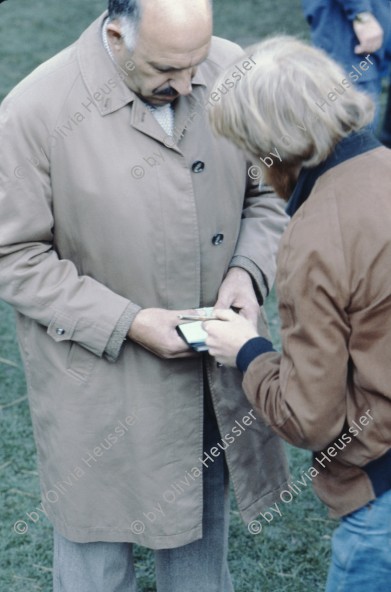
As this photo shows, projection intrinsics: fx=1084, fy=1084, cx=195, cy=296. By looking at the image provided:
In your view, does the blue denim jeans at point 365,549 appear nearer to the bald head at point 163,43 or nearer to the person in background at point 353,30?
the bald head at point 163,43

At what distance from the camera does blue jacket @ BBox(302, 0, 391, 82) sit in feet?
16.5

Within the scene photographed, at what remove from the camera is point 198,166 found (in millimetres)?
2676

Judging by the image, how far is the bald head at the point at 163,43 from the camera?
2.46 metres

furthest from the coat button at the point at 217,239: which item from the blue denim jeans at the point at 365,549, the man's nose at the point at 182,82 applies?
the blue denim jeans at the point at 365,549

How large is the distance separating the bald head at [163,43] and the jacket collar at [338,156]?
1.58ft

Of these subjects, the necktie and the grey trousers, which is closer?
the necktie

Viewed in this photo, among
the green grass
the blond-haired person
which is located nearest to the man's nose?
the blond-haired person

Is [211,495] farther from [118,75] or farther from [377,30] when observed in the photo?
[377,30]

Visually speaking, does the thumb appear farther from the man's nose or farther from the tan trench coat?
the man's nose

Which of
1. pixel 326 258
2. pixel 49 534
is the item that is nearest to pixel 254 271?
pixel 326 258

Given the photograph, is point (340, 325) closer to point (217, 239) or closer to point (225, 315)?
point (225, 315)

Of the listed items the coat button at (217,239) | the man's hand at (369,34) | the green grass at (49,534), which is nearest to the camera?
the coat button at (217,239)

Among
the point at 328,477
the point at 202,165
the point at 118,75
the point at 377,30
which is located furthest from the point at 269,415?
the point at 377,30

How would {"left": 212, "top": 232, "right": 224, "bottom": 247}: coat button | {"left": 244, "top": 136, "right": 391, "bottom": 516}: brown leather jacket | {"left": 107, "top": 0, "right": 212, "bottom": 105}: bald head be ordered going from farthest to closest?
{"left": 212, "top": 232, "right": 224, "bottom": 247}: coat button < {"left": 107, "top": 0, "right": 212, "bottom": 105}: bald head < {"left": 244, "top": 136, "right": 391, "bottom": 516}: brown leather jacket
